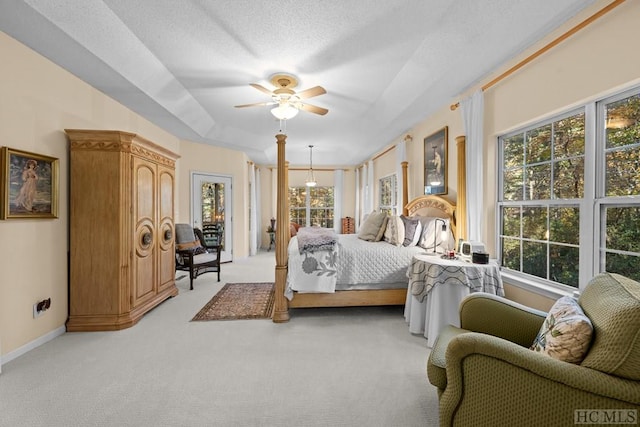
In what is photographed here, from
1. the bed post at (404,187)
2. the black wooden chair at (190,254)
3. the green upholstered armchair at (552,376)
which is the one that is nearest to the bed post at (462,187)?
the bed post at (404,187)

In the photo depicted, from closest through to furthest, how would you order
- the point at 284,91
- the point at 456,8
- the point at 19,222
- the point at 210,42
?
the point at 456,8 < the point at 19,222 < the point at 210,42 < the point at 284,91

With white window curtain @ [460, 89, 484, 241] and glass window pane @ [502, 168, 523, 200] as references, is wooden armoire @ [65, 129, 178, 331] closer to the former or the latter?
white window curtain @ [460, 89, 484, 241]

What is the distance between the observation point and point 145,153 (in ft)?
10.2

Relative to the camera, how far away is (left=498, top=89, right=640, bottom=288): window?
181cm

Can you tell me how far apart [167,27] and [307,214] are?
6.43 m

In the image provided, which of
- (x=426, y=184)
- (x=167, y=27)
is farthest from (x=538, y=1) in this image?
(x=167, y=27)

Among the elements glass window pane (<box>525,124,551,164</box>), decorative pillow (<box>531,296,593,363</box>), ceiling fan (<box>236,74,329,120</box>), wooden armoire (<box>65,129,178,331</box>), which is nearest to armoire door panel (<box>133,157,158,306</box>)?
wooden armoire (<box>65,129,178,331</box>)

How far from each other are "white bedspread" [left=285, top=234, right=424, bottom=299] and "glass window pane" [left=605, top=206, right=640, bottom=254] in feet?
5.28

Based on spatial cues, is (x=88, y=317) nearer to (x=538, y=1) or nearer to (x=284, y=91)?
(x=284, y=91)

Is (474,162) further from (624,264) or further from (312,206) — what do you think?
(312,206)

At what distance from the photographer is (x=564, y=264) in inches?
88.1

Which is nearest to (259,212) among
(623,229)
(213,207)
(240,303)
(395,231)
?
(213,207)

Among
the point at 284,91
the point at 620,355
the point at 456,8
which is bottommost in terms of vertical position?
the point at 620,355

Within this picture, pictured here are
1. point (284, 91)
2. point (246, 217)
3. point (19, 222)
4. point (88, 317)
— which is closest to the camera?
point (19, 222)
